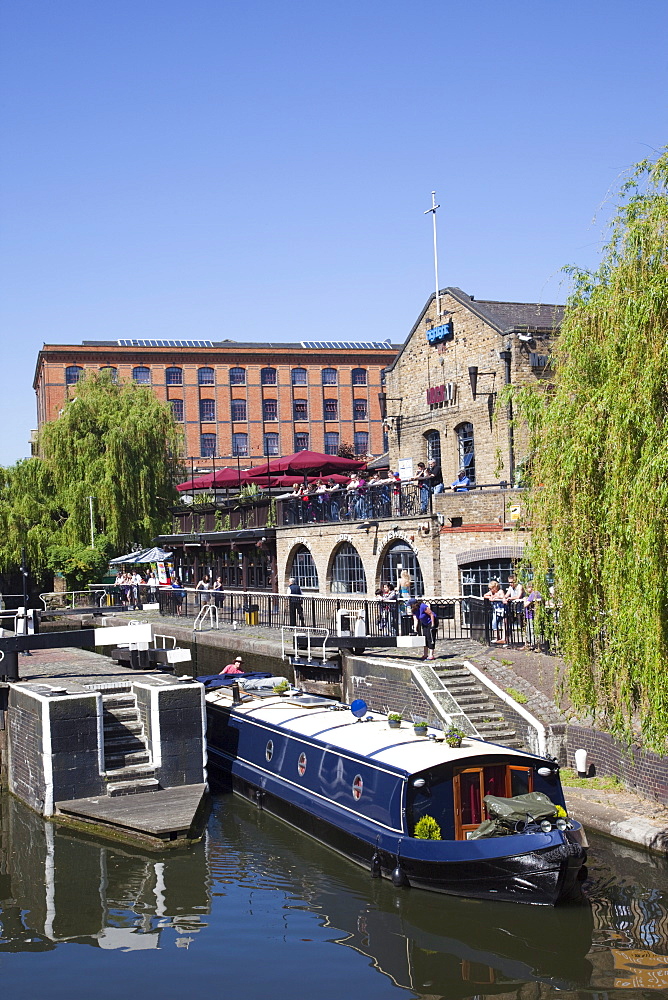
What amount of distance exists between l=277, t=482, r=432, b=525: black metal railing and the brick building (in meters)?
28.6

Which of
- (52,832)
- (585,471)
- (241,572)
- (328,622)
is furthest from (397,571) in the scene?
(585,471)

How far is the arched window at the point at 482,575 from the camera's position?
2215 cm

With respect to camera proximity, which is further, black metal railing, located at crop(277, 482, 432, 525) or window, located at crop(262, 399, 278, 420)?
window, located at crop(262, 399, 278, 420)

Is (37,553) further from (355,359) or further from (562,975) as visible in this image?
(562,975)

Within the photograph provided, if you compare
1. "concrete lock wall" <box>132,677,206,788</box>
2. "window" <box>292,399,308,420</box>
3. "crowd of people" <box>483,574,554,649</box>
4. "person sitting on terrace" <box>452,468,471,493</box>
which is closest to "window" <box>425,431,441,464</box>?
"person sitting on terrace" <box>452,468,471,493</box>

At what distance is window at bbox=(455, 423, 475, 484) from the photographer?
2584cm

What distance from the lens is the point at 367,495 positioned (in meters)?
27.5

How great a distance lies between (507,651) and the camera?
60.4 ft

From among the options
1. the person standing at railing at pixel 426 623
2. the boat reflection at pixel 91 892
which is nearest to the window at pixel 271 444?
the person standing at railing at pixel 426 623

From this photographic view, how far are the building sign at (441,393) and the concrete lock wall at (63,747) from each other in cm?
1435

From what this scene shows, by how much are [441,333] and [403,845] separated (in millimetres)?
17221

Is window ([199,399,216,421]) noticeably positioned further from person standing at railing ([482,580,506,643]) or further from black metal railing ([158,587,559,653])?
person standing at railing ([482,580,506,643])

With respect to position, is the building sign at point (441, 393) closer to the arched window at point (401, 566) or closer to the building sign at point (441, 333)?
the building sign at point (441, 333)

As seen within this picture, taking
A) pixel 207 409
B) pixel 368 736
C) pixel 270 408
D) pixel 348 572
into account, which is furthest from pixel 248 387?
pixel 368 736
